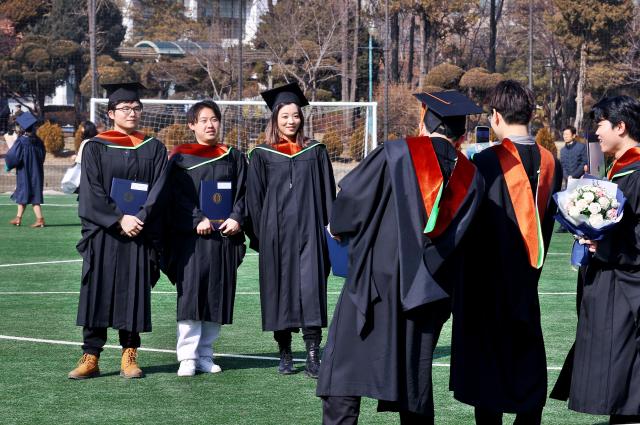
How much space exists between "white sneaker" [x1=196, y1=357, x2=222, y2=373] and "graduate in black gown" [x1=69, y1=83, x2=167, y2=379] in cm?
46

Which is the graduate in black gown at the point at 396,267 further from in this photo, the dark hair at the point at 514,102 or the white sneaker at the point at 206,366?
the white sneaker at the point at 206,366

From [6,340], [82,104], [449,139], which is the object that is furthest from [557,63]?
[449,139]

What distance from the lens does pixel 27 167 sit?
19.3m

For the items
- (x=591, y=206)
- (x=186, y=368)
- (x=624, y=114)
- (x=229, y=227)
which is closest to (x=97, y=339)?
(x=186, y=368)

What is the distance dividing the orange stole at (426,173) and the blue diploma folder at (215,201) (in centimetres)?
315

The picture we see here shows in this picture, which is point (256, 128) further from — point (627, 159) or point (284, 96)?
point (627, 159)

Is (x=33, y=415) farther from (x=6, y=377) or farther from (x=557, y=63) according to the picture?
(x=557, y=63)

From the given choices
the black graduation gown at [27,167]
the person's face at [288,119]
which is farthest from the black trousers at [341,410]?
the black graduation gown at [27,167]

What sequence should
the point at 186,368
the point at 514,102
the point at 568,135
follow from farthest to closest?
1. the point at 568,135
2. the point at 186,368
3. the point at 514,102

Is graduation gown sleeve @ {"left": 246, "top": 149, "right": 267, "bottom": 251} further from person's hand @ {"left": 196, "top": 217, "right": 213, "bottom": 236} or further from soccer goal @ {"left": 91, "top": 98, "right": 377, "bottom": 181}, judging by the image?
soccer goal @ {"left": 91, "top": 98, "right": 377, "bottom": 181}

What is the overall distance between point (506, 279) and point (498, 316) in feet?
0.61

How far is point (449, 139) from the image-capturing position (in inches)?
207

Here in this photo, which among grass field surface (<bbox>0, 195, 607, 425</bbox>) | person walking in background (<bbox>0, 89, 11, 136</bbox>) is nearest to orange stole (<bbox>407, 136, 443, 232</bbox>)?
grass field surface (<bbox>0, 195, 607, 425</bbox>)

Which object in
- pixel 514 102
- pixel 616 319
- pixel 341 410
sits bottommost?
pixel 341 410
